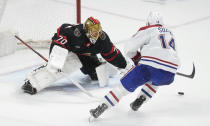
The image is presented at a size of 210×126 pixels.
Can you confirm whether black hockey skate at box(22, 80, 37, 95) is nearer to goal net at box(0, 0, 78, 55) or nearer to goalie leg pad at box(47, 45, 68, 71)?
goalie leg pad at box(47, 45, 68, 71)

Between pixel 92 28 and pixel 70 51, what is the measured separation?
302 millimetres

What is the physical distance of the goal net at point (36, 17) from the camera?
342cm

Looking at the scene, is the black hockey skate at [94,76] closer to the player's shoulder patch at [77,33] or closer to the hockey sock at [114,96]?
the player's shoulder patch at [77,33]

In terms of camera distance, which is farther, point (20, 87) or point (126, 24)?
point (126, 24)

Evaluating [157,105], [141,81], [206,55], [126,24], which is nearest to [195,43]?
[206,55]

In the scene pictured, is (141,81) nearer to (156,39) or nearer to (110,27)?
(156,39)

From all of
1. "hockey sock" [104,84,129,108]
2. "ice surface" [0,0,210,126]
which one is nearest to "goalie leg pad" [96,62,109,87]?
"ice surface" [0,0,210,126]

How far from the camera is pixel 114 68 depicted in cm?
287

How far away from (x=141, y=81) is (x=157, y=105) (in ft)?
1.23

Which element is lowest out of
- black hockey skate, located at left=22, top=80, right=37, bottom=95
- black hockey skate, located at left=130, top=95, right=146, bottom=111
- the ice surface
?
the ice surface

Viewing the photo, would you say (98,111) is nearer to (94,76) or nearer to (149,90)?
(149,90)

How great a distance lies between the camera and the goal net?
3.42m

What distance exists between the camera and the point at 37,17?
3.83 metres

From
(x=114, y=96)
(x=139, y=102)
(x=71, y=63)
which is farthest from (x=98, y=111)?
(x=71, y=63)
